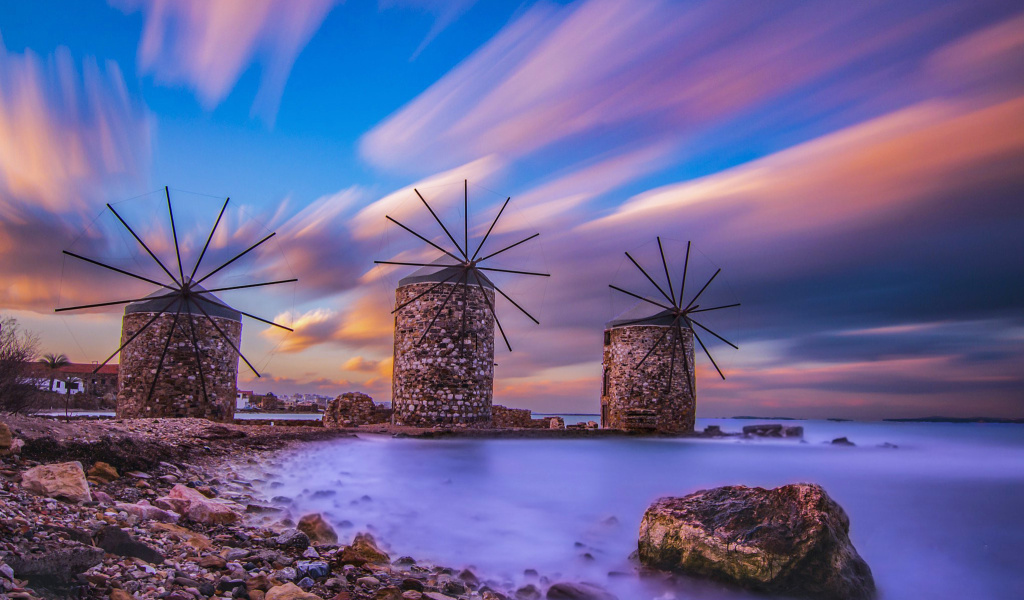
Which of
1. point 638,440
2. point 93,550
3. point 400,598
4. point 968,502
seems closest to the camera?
point 93,550

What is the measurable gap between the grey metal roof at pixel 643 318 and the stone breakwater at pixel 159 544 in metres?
15.7

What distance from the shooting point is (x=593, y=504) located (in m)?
7.67

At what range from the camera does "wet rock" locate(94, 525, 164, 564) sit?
3.18 metres

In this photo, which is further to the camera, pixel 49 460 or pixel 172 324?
pixel 172 324

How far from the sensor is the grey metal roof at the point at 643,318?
2023 centimetres

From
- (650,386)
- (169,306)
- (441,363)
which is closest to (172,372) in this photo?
(169,306)

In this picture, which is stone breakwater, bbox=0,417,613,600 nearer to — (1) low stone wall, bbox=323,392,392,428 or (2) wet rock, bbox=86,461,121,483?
(2) wet rock, bbox=86,461,121,483

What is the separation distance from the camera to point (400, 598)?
337 cm

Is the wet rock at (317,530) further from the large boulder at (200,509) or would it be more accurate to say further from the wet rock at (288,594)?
the wet rock at (288,594)

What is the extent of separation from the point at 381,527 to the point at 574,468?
594 centimetres

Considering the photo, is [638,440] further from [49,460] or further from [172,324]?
[49,460]

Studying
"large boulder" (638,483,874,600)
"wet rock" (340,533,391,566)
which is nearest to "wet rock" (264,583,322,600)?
"wet rock" (340,533,391,566)

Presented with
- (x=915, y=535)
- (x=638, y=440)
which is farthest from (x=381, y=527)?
(x=638, y=440)

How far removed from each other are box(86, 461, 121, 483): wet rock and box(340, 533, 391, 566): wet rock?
8.23ft
